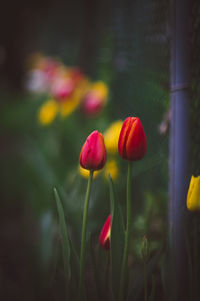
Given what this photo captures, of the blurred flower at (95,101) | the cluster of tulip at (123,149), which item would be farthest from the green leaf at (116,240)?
the blurred flower at (95,101)

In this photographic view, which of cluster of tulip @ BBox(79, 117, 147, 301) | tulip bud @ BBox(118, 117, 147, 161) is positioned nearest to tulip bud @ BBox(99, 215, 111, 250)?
cluster of tulip @ BBox(79, 117, 147, 301)

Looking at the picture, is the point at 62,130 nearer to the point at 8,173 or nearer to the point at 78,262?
the point at 8,173

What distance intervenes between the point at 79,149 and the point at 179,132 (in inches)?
35.6

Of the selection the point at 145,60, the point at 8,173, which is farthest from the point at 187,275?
the point at 8,173

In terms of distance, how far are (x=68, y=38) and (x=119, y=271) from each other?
14.6 feet

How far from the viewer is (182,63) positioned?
0.68 meters

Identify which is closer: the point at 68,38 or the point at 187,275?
the point at 187,275

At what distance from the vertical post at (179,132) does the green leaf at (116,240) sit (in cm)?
11

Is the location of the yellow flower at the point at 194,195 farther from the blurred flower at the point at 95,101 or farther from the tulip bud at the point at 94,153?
the blurred flower at the point at 95,101

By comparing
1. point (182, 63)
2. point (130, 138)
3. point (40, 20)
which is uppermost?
point (40, 20)

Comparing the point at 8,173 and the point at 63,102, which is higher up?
the point at 63,102

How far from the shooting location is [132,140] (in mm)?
590

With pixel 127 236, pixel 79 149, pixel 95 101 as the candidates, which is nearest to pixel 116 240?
pixel 127 236

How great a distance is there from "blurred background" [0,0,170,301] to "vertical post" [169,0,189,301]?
0.06m
